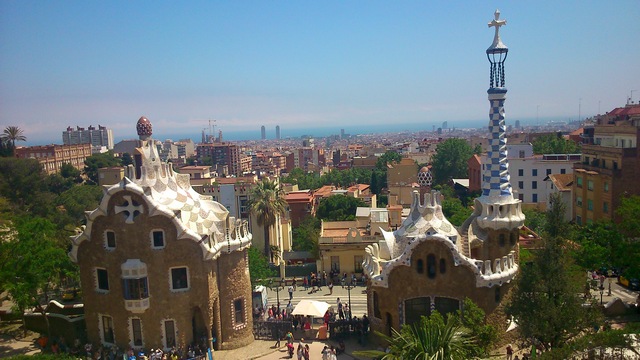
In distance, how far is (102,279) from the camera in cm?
2925

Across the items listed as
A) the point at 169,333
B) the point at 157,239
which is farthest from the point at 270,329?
the point at 157,239

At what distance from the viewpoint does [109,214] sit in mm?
28344

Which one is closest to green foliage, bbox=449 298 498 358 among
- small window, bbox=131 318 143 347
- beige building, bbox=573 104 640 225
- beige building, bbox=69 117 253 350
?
beige building, bbox=69 117 253 350

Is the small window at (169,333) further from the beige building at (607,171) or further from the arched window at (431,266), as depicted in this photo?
the beige building at (607,171)

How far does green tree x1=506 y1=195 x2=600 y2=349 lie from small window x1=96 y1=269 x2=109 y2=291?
842 inches

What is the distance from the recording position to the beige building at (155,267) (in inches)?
1104

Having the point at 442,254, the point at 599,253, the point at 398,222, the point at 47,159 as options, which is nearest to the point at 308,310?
the point at 442,254

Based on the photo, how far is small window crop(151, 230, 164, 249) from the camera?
28.1 meters

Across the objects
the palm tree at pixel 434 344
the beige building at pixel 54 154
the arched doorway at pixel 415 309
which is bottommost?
the arched doorway at pixel 415 309

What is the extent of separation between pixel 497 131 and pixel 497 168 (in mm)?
2095

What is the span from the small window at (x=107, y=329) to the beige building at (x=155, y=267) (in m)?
0.06

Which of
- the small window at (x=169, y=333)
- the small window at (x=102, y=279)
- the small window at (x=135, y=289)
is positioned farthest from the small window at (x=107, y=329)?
the small window at (x=169, y=333)

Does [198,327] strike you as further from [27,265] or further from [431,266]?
[431,266]

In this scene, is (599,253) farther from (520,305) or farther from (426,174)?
(426,174)
